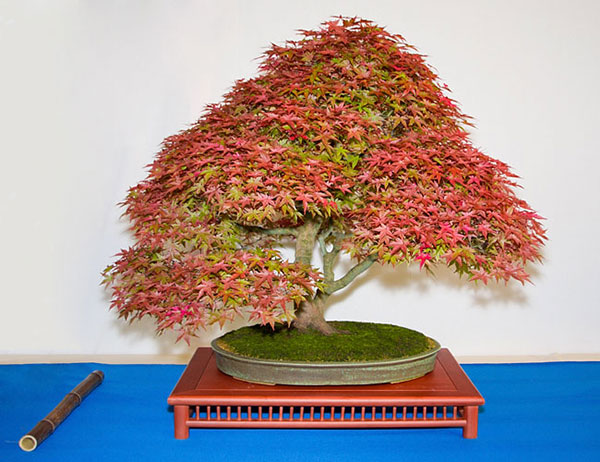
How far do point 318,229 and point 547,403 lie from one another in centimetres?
108

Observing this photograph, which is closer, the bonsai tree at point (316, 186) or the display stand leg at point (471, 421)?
the bonsai tree at point (316, 186)

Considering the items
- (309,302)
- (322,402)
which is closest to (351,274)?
(309,302)

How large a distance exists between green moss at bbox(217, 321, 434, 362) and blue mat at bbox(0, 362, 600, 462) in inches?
9.9

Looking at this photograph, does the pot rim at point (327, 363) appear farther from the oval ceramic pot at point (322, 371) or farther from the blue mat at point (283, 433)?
the blue mat at point (283, 433)

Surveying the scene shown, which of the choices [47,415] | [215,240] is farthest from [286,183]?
[47,415]

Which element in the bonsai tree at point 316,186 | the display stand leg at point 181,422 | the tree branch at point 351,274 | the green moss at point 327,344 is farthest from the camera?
the tree branch at point 351,274

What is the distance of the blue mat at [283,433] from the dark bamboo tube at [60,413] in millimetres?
25

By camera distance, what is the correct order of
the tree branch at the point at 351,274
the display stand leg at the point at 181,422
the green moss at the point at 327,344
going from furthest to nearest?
the tree branch at the point at 351,274
the green moss at the point at 327,344
the display stand leg at the point at 181,422

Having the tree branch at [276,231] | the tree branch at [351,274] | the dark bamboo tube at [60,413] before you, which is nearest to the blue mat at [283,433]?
the dark bamboo tube at [60,413]

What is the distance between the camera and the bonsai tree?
6.38 ft

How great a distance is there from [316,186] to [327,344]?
629mm

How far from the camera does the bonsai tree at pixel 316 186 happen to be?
76.5 inches

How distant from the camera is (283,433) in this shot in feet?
7.03

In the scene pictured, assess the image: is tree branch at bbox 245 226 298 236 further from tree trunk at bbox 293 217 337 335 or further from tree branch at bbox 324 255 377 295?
tree branch at bbox 324 255 377 295
